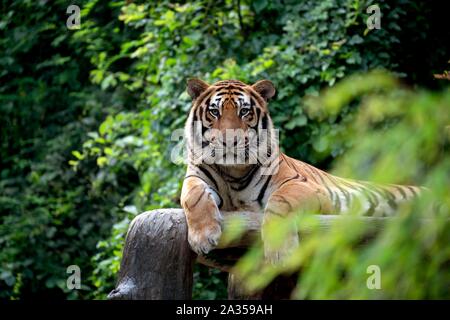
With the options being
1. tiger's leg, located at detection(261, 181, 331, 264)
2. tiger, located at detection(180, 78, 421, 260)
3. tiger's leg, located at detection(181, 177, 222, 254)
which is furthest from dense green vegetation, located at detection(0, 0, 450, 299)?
tiger's leg, located at detection(181, 177, 222, 254)

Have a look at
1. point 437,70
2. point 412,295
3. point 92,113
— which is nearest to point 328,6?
point 437,70

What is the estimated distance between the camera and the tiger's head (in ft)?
12.4

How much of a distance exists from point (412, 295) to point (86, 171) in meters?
6.98

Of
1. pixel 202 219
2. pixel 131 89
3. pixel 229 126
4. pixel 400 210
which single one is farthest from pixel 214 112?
pixel 131 89

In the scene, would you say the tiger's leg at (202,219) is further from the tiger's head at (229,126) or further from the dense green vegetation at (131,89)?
the dense green vegetation at (131,89)

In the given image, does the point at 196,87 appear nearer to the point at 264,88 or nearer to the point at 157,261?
the point at 264,88

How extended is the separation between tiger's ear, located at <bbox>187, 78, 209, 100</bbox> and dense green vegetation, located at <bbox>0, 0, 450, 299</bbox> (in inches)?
29.1

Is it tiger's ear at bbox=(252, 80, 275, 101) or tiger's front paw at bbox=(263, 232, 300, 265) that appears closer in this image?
tiger's front paw at bbox=(263, 232, 300, 265)

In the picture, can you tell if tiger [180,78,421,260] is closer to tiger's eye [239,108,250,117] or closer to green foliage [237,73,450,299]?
tiger's eye [239,108,250,117]

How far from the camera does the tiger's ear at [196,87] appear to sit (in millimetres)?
4062

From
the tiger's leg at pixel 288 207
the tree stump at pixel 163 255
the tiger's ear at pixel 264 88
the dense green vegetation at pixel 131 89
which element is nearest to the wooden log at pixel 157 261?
the tree stump at pixel 163 255

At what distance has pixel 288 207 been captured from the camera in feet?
11.5
